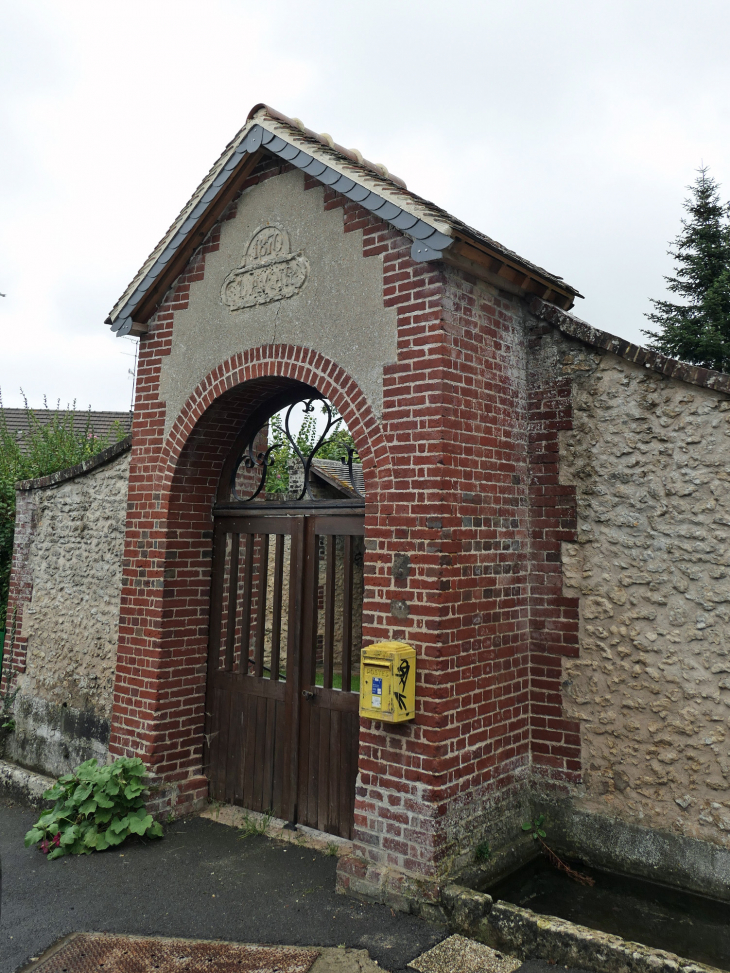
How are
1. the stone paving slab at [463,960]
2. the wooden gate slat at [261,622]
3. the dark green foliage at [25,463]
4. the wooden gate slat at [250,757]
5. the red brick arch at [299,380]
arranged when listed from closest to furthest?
1. the stone paving slab at [463,960]
2. the red brick arch at [299,380]
3. the wooden gate slat at [250,757]
4. the wooden gate slat at [261,622]
5. the dark green foliage at [25,463]

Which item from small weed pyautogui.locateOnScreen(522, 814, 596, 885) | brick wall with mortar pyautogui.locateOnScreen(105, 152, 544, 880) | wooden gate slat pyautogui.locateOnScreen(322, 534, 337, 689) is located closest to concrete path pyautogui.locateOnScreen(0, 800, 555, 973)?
brick wall with mortar pyautogui.locateOnScreen(105, 152, 544, 880)

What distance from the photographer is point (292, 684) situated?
5.40 m

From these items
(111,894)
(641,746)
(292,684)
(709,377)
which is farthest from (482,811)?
(709,377)

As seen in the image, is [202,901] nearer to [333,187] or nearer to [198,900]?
[198,900]

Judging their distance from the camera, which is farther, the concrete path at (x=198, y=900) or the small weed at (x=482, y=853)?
the small weed at (x=482, y=853)

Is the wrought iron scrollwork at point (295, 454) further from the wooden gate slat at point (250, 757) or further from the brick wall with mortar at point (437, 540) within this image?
the wooden gate slat at point (250, 757)

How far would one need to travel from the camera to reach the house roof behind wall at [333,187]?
4367mm

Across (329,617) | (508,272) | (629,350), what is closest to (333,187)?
(508,272)

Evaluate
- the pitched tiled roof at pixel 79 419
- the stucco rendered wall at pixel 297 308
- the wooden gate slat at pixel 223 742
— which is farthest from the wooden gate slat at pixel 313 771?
the pitched tiled roof at pixel 79 419

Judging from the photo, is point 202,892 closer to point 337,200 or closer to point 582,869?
point 582,869

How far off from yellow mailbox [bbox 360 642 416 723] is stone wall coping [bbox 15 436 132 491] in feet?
11.4

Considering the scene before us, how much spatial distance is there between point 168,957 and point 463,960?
1590mm

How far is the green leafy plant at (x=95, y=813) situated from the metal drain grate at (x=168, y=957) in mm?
1255

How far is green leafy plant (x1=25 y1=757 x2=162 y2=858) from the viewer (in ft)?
16.8
